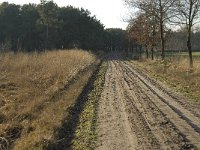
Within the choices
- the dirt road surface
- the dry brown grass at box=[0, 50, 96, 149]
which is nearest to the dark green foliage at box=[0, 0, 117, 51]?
the dry brown grass at box=[0, 50, 96, 149]

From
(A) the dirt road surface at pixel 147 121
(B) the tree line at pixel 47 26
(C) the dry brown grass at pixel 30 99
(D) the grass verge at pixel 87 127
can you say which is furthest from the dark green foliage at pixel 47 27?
(D) the grass verge at pixel 87 127

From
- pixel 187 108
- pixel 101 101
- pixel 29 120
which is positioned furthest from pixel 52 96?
pixel 187 108

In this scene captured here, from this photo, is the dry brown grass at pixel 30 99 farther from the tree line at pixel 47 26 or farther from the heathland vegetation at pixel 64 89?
the tree line at pixel 47 26

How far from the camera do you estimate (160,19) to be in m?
38.0

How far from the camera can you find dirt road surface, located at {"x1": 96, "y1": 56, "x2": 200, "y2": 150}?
918cm

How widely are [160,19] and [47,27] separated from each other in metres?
37.4

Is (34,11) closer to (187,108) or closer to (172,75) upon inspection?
(172,75)

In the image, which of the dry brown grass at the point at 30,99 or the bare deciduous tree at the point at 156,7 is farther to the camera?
the bare deciduous tree at the point at 156,7

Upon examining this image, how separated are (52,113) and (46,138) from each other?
312 centimetres

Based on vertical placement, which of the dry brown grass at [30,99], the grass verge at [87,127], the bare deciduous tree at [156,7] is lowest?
the grass verge at [87,127]

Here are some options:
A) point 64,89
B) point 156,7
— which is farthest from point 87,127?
point 156,7

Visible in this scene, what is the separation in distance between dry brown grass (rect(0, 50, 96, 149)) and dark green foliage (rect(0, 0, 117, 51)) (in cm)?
4715

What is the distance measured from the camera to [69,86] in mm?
19375

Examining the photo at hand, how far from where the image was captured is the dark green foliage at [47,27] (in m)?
73.5
